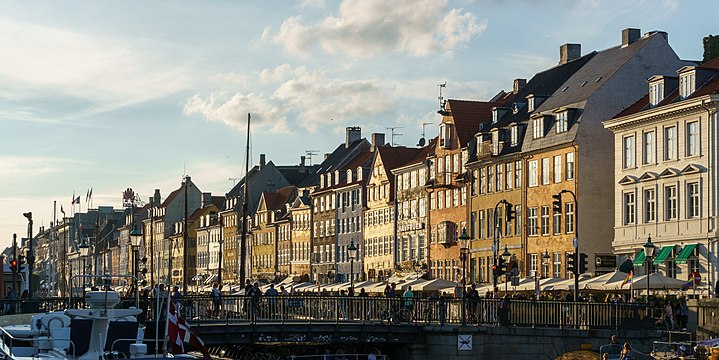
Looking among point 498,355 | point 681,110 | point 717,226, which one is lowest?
point 498,355

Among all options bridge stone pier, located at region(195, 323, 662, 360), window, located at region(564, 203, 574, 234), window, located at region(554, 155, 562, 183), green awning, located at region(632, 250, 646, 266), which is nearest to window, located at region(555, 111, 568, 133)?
window, located at region(554, 155, 562, 183)

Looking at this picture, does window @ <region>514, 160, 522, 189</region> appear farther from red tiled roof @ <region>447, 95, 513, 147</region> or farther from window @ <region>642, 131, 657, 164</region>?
window @ <region>642, 131, 657, 164</region>

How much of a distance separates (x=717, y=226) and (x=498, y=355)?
1778cm

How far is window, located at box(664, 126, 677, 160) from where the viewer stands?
72.7 metres

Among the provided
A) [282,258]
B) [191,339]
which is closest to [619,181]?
[191,339]

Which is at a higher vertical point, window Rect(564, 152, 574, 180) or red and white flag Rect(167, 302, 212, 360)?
window Rect(564, 152, 574, 180)

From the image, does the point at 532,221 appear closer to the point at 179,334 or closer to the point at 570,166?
the point at 570,166

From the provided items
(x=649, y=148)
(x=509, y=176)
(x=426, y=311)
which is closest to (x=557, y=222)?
(x=509, y=176)

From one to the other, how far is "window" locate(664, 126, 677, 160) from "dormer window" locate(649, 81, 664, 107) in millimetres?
2289

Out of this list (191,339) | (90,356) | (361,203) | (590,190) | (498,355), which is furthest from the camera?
(361,203)

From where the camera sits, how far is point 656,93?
7525cm

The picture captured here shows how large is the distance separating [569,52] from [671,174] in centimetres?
2696

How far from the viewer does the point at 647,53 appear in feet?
275

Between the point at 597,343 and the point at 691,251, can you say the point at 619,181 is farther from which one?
the point at 597,343
